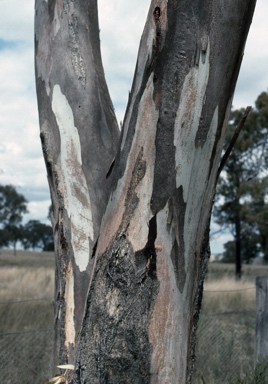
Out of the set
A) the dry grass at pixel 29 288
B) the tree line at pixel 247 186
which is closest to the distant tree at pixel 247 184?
the tree line at pixel 247 186

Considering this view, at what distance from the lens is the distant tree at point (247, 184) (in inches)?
837

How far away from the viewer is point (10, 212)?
36250mm

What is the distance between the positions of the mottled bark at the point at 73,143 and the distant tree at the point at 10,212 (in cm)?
3225

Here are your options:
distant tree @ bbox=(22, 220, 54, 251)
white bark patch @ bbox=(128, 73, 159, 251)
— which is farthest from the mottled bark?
distant tree @ bbox=(22, 220, 54, 251)

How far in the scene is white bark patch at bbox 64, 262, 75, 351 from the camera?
2680mm

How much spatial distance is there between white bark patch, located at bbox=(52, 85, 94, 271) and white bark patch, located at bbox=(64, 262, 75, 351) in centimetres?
7

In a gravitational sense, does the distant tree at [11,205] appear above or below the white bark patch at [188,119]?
above

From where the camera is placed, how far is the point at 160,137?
7.55ft

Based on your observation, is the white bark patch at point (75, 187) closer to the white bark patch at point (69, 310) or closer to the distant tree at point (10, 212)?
the white bark patch at point (69, 310)

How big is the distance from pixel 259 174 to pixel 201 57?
2077 cm

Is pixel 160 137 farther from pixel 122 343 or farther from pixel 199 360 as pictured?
pixel 199 360

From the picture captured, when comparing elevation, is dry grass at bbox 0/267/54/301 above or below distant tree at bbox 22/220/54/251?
below

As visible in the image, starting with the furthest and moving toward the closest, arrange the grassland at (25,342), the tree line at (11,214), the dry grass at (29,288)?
the tree line at (11,214) < the dry grass at (29,288) < the grassland at (25,342)

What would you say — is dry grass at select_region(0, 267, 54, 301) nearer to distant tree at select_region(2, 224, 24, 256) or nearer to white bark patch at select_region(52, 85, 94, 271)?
white bark patch at select_region(52, 85, 94, 271)
